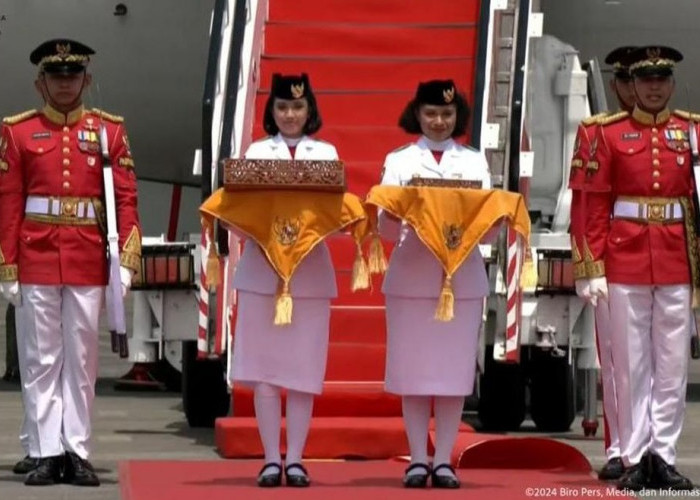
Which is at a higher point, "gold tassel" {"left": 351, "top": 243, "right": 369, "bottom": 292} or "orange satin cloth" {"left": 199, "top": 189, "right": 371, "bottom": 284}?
"orange satin cloth" {"left": 199, "top": 189, "right": 371, "bottom": 284}

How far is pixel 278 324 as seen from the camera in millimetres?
11898

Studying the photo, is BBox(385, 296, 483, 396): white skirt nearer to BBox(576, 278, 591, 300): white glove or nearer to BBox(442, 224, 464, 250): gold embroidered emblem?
BBox(442, 224, 464, 250): gold embroidered emblem

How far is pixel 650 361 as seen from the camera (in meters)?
12.6

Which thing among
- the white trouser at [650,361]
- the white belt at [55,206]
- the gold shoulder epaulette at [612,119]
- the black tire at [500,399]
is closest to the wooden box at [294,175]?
the white belt at [55,206]

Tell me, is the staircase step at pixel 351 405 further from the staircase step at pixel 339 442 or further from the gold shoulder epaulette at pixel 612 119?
the gold shoulder epaulette at pixel 612 119

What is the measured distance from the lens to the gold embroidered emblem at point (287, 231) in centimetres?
1195

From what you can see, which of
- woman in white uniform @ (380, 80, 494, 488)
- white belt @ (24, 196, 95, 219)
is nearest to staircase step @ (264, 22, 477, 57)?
white belt @ (24, 196, 95, 219)

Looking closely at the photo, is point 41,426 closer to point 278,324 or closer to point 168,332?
point 278,324

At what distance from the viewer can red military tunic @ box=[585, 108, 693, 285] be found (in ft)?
40.9

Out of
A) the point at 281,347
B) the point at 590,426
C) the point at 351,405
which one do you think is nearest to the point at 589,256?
the point at 281,347

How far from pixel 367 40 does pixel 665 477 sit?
4.71 metres

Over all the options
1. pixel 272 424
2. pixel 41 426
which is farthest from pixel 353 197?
pixel 41 426

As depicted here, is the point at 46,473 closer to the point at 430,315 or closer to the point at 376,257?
the point at 376,257

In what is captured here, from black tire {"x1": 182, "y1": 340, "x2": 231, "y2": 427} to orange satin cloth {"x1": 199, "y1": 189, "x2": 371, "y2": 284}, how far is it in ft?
12.3
